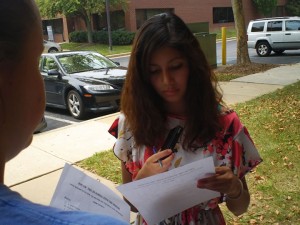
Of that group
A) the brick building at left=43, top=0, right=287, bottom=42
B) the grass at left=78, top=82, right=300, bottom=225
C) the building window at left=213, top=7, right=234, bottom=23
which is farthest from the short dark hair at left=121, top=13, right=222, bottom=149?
the building window at left=213, top=7, right=234, bottom=23

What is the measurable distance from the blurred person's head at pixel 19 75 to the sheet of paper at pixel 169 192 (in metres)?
0.74

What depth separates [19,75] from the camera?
2.09ft

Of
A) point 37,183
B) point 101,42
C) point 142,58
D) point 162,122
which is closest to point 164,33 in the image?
point 142,58

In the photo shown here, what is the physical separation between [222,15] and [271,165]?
35.4m

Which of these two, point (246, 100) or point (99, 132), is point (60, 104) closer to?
point (99, 132)

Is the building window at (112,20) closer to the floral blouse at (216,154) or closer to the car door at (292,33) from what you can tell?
the car door at (292,33)

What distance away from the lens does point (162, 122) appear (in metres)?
1.75

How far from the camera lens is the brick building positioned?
30328 millimetres

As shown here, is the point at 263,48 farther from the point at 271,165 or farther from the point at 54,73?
the point at 271,165

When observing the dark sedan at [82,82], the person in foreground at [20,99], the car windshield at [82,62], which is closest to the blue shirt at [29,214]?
the person in foreground at [20,99]

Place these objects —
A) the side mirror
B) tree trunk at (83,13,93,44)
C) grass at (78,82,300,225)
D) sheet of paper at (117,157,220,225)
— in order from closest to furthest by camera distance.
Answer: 1. sheet of paper at (117,157,220,225)
2. grass at (78,82,300,225)
3. the side mirror
4. tree trunk at (83,13,93,44)

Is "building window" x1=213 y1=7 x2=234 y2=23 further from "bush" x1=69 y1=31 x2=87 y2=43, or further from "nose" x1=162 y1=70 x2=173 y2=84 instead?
"nose" x1=162 y1=70 x2=173 y2=84

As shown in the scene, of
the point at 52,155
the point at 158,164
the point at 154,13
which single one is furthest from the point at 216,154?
the point at 154,13

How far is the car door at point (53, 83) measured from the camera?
25.6ft
